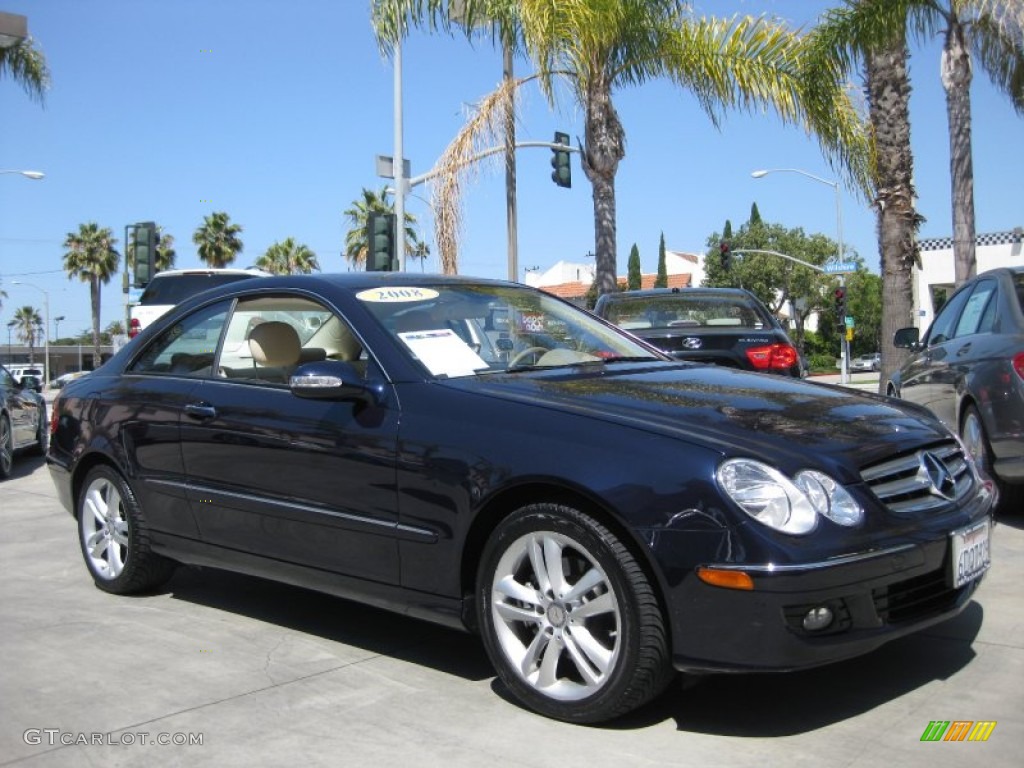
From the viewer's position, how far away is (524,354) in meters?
4.50

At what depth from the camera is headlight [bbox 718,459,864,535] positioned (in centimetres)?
314

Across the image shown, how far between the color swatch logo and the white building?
37.5m

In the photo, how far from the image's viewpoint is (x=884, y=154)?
43.2 feet

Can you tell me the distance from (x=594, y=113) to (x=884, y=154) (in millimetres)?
3888

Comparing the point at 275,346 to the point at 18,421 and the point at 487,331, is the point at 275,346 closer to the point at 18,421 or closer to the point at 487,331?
the point at 487,331

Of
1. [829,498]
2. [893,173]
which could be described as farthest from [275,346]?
[893,173]

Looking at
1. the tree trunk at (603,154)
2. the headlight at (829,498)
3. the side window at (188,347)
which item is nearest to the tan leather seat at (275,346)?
the side window at (188,347)

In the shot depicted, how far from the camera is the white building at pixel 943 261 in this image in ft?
126

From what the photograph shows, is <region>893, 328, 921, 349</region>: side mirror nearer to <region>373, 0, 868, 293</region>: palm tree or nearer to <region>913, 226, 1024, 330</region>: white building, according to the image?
<region>373, 0, 868, 293</region>: palm tree

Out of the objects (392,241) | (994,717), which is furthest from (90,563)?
(392,241)

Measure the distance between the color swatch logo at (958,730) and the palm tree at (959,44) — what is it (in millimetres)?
11096

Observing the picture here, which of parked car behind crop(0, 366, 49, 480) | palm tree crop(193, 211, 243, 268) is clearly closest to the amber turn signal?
parked car behind crop(0, 366, 49, 480)

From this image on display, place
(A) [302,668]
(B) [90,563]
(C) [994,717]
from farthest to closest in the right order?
1. (B) [90,563]
2. (A) [302,668]
3. (C) [994,717]

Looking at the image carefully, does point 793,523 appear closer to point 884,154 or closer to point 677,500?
point 677,500
